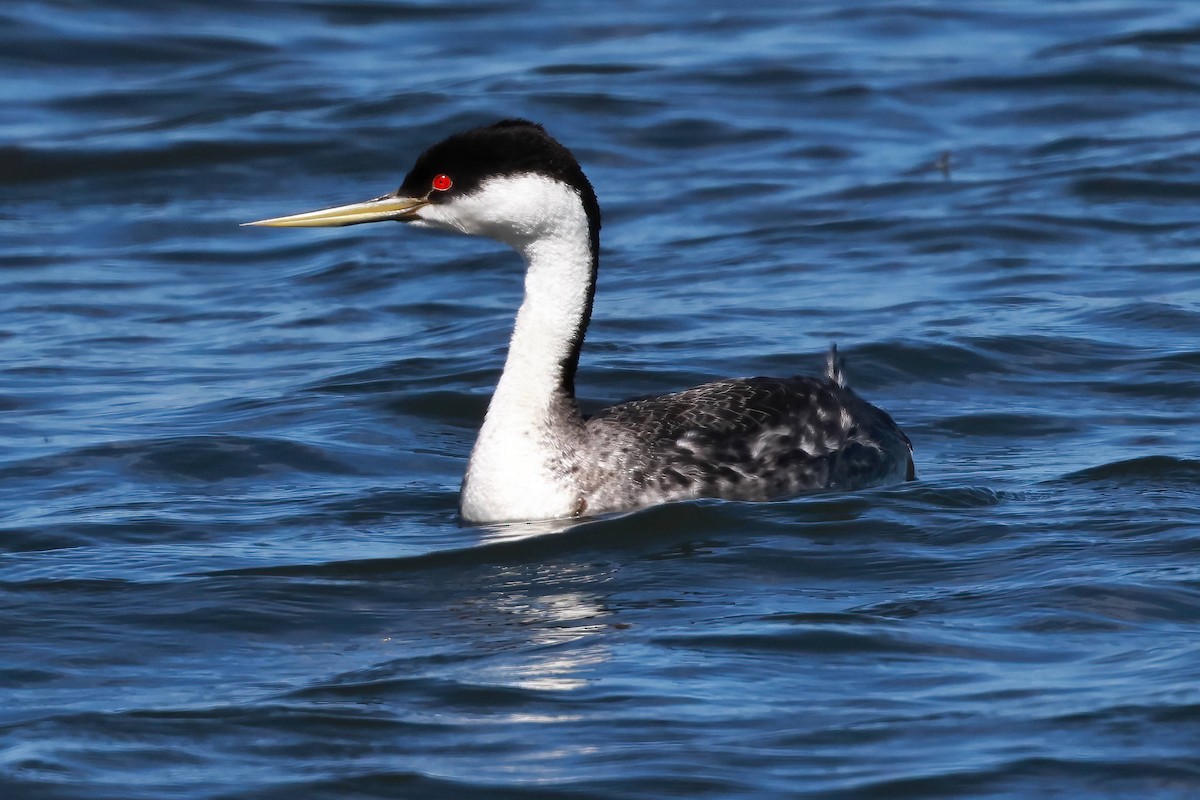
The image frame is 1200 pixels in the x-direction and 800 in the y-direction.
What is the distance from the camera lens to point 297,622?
684 centimetres

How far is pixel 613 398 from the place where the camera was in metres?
10.4

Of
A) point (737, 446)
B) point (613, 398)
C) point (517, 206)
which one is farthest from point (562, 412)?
point (613, 398)

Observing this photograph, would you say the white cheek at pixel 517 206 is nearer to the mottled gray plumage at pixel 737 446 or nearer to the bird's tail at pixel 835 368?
the mottled gray plumage at pixel 737 446

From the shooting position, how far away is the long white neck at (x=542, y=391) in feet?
25.4

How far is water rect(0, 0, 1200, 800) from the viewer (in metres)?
5.80

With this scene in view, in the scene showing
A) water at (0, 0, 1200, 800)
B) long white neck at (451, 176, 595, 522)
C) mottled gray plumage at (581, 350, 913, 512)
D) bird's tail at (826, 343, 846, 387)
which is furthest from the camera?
bird's tail at (826, 343, 846, 387)

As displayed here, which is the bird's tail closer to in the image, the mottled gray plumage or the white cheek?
the mottled gray plumage

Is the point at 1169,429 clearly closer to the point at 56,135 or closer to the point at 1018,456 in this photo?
the point at 1018,456

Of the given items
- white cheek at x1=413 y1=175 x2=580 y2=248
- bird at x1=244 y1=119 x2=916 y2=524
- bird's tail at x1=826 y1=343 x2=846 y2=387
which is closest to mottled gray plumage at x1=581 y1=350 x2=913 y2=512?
bird at x1=244 y1=119 x2=916 y2=524

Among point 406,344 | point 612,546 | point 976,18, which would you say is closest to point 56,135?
point 406,344

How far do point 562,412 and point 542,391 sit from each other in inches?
4.2

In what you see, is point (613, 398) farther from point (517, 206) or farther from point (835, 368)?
point (517, 206)

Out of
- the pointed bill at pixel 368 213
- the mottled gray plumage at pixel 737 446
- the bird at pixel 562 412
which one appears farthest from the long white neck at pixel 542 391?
the pointed bill at pixel 368 213

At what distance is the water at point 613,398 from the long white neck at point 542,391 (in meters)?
0.17
